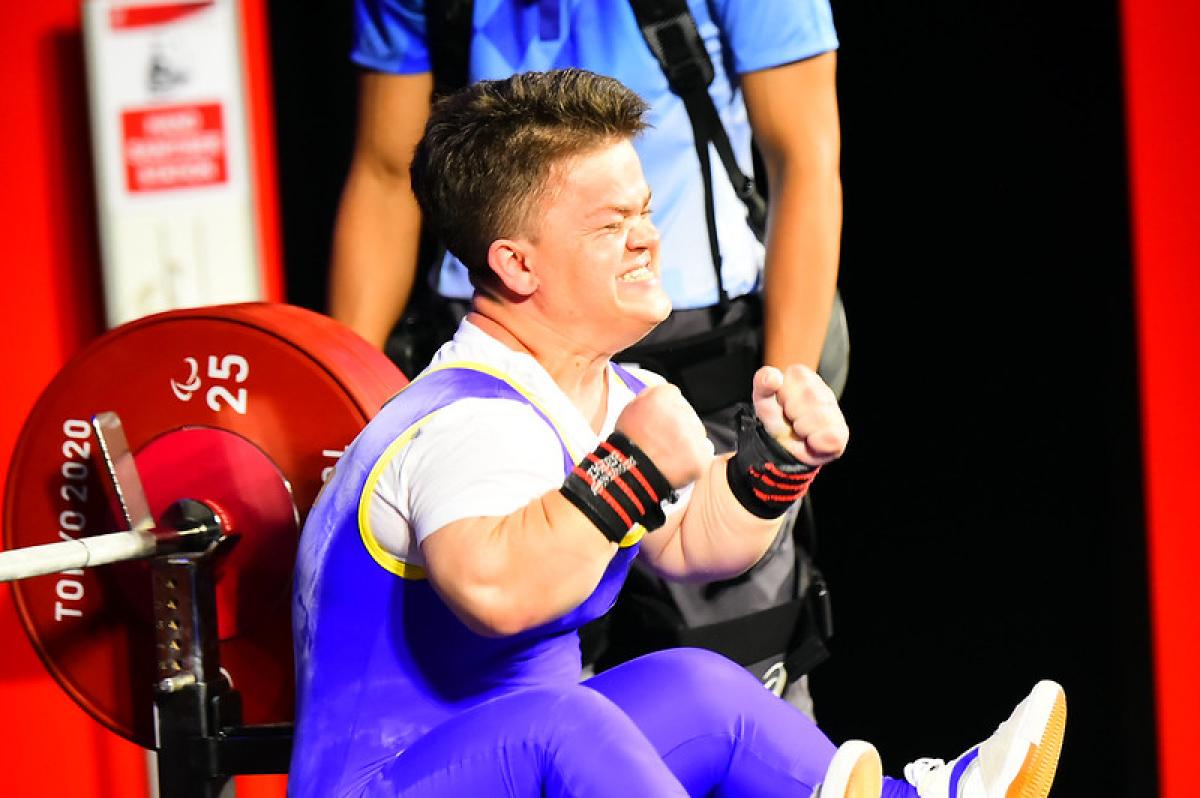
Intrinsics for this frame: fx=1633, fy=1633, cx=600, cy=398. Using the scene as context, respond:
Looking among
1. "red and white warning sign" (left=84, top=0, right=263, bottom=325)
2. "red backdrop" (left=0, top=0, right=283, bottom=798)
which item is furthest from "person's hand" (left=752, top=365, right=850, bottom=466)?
"red backdrop" (left=0, top=0, right=283, bottom=798)

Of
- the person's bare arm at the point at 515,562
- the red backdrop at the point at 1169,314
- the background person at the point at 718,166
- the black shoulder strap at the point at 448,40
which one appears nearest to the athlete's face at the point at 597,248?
the person's bare arm at the point at 515,562

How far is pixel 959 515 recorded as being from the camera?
2479 mm

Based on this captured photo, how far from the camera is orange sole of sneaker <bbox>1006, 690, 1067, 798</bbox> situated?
1.63 m

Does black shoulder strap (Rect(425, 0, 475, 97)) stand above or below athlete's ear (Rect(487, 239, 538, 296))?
above

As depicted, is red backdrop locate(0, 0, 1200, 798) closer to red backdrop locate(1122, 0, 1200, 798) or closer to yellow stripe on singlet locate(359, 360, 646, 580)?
red backdrop locate(1122, 0, 1200, 798)

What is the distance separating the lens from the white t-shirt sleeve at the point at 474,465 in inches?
57.1

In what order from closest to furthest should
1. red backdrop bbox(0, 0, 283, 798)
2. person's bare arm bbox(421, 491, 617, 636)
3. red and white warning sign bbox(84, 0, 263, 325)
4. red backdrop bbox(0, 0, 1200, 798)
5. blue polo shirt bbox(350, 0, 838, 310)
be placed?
person's bare arm bbox(421, 491, 617, 636)
blue polo shirt bbox(350, 0, 838, 310)
red backdrop bbox(0, 0, 1200, 798)
red and white warning sign bbox(84, 0, 263, 325)
red backdrop bbox(0, 0, 283, 798)

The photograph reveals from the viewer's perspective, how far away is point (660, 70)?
2.21 m

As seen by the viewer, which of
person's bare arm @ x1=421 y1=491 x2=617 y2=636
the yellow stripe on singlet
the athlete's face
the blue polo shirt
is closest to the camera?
person's bare arm @ x1=421 y1=491 x2=617 y2=636

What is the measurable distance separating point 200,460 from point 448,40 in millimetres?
749

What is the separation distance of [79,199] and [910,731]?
5.27 ft

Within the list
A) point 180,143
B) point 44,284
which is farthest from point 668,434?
point 44,284

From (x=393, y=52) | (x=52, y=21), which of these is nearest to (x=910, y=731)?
(x=393, y=52)

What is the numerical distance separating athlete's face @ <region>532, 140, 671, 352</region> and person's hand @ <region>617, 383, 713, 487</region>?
0.17 metres
